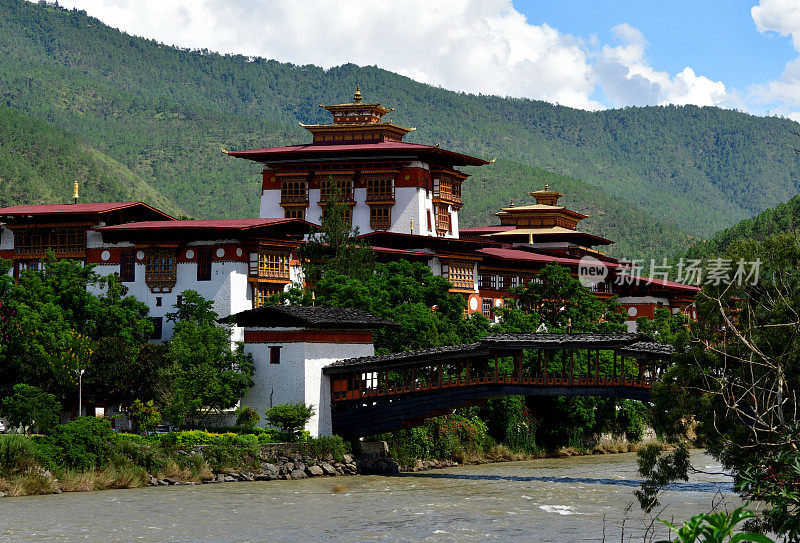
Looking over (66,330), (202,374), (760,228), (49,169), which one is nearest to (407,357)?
(202,374)

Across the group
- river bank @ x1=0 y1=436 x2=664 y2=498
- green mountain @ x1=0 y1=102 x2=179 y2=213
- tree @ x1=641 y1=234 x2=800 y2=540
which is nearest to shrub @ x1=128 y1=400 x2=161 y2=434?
river bank @ x1=0 y1=436 x2=664 y2=498

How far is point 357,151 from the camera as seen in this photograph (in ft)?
296

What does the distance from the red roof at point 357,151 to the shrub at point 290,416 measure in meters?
37.9

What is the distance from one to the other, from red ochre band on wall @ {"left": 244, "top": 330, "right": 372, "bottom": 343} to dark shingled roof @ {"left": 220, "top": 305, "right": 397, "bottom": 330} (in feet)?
1.00

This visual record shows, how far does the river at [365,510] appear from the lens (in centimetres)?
3610

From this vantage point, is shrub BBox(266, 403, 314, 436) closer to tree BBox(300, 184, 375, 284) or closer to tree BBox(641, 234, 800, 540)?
tree BBox(300, 184, 375, 284)

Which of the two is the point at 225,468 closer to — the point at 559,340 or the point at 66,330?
the point at 66,330

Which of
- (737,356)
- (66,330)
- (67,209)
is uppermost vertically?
(67,209)

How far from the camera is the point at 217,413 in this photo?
56.2 metres

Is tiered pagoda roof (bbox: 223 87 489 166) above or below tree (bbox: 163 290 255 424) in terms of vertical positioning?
above

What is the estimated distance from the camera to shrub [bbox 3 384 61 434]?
52.6m

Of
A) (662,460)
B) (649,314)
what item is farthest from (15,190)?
(662,460)

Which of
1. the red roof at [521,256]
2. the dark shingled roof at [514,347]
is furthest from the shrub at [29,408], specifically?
the red roof at [521,256]

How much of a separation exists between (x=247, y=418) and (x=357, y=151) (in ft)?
128
